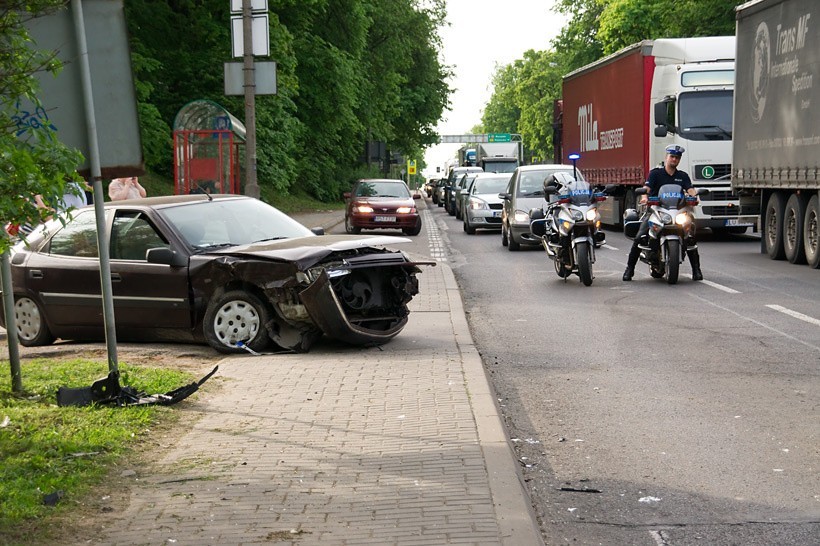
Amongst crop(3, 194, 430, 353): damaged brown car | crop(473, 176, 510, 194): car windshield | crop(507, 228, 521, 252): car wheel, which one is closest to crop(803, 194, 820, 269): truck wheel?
crop(507, 228, 521, 252): car wheel

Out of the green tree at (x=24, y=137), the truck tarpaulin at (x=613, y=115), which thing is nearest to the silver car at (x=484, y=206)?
the truck tarpaulin at (x=613, y=115)

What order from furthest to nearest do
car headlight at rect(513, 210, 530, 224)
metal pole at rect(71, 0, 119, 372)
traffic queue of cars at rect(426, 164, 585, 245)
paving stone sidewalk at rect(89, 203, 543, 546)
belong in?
traffic queue of cars at rect(426, 164, 585, 245) < car headlight at rect(513, 210, 530, 224) < metal pole at rect(71, 0, 119, 372) < paving stone sidewalk at rect(89, 203, 543, 546)

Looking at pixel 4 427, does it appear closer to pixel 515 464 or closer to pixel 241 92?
pixel 515 464

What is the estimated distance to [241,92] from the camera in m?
21.3

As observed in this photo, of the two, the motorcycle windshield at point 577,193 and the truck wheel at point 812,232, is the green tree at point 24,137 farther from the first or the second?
the truck wheel at point 812,232

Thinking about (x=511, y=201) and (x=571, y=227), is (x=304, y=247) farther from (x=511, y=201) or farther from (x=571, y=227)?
(x=511, y=201)

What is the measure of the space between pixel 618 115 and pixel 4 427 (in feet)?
83.3

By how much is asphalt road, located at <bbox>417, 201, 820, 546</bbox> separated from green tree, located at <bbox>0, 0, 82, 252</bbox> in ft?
9.12

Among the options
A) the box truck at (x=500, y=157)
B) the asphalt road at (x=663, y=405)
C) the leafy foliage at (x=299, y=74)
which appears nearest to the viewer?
the asphalt road at (x=663, y=405)

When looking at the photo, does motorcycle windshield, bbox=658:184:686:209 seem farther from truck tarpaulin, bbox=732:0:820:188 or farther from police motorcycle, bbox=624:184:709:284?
truck tarpaulin, bbox=732:0:820:188

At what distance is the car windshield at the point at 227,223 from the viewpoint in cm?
1111

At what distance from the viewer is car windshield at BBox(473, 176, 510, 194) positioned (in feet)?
110

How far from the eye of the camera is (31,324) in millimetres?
11883

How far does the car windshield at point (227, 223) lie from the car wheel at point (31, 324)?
1677 mm
